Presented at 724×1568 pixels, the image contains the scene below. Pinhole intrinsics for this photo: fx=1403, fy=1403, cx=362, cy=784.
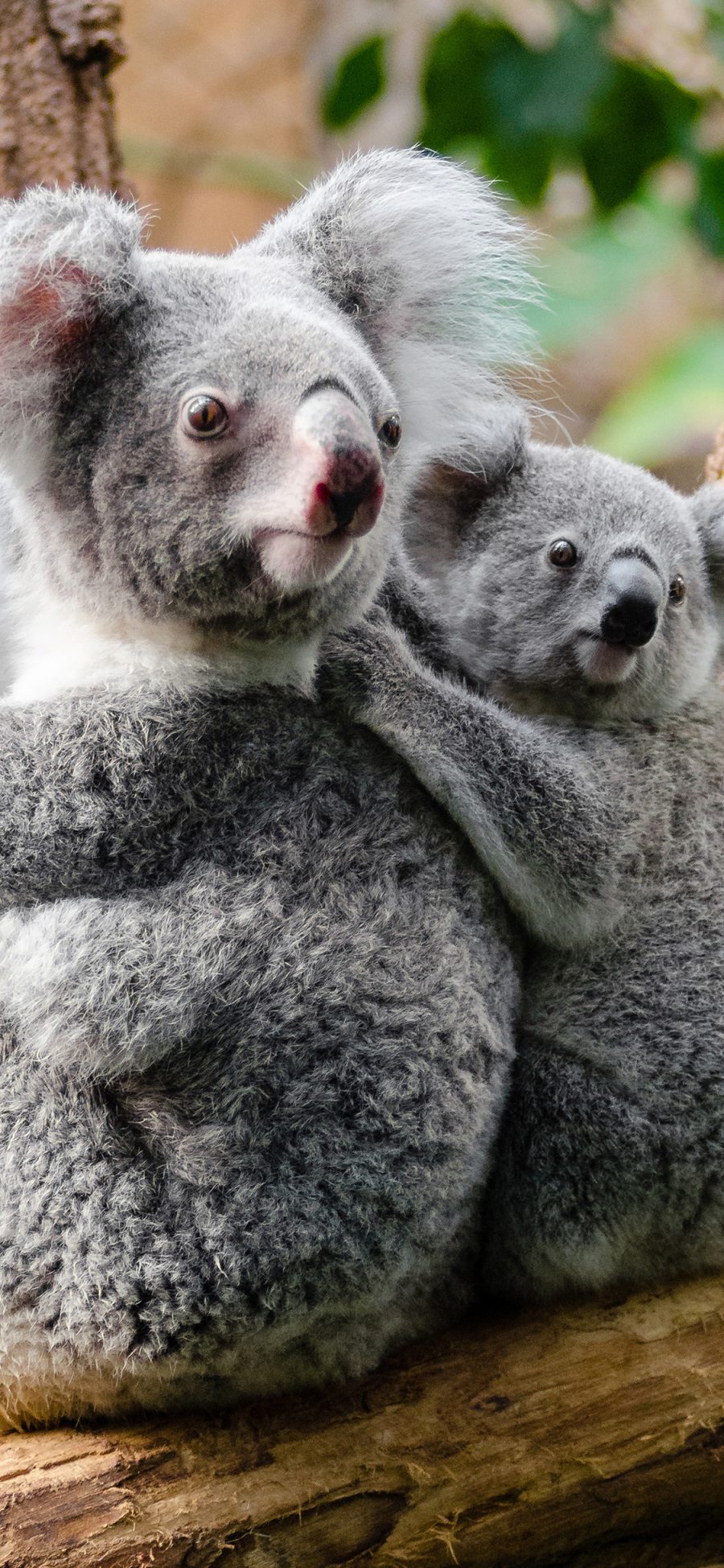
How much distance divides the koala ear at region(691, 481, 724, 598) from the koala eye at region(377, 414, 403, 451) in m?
0.93

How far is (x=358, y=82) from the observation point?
13.2 feet

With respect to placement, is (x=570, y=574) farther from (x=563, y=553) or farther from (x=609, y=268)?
(x=609, y=268)

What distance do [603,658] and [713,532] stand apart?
51 centimetres

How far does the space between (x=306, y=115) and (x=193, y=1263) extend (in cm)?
1079

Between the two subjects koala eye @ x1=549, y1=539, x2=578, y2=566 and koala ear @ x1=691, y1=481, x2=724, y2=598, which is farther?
koala ear @ x1=691, y1=481, x2=724, y2=598

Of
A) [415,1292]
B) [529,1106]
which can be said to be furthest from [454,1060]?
[415,1292]

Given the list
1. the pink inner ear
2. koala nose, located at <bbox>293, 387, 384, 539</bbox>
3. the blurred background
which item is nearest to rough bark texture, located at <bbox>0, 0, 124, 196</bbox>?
the blurred background

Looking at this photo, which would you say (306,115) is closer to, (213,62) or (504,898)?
(213,62)

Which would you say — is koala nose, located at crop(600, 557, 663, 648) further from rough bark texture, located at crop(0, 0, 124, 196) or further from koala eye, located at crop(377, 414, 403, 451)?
rough bark texture, located at crop(0, 0, 124, 196)

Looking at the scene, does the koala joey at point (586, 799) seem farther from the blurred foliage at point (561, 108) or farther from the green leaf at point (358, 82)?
the green leaf at point (358, 82)

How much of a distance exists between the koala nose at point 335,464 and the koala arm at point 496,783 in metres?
0.38

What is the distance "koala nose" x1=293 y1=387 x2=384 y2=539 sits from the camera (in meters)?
1.76

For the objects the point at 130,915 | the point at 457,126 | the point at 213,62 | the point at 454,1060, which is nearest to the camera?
the point at 130,915

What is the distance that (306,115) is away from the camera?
36.1 ft
